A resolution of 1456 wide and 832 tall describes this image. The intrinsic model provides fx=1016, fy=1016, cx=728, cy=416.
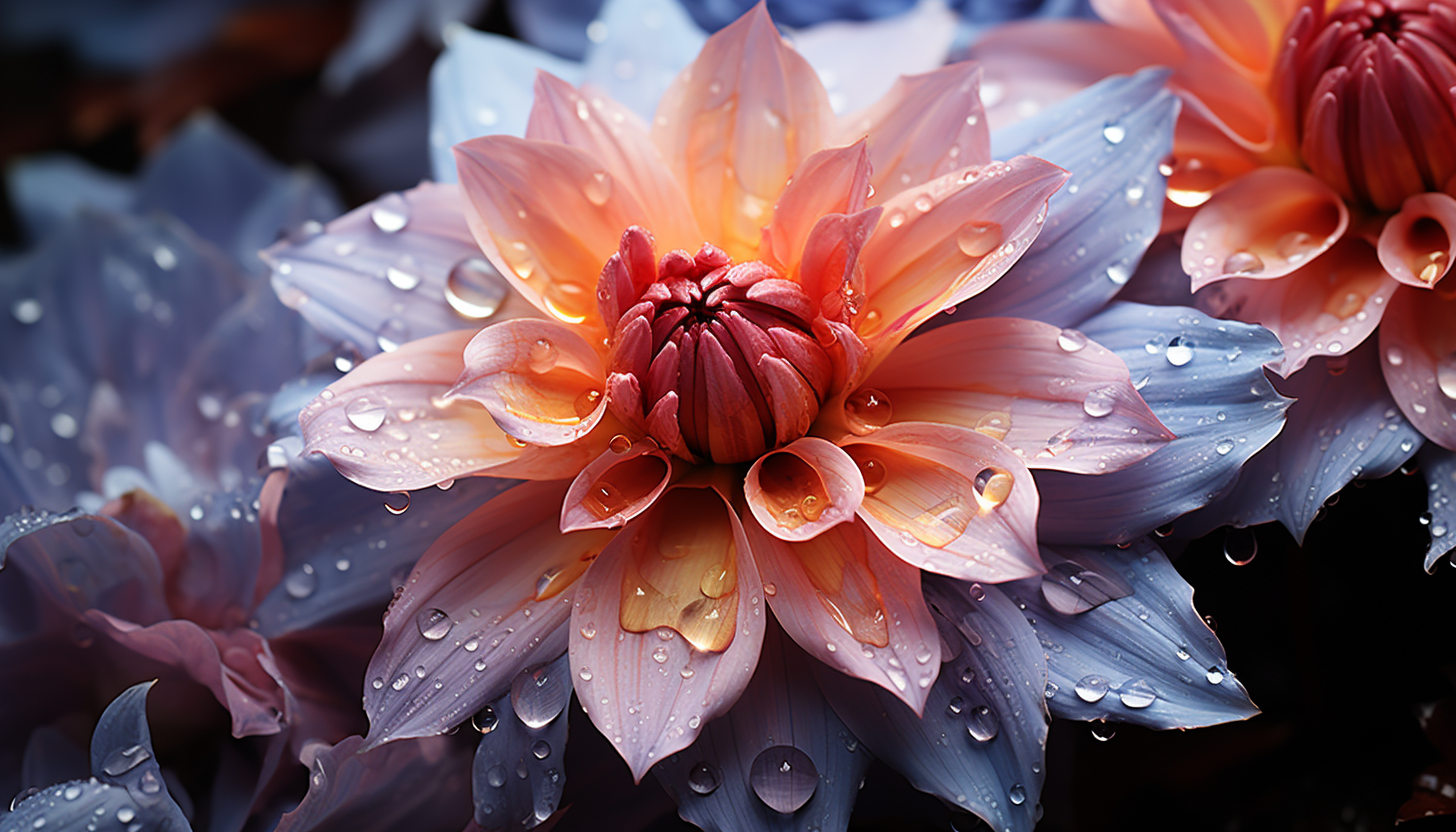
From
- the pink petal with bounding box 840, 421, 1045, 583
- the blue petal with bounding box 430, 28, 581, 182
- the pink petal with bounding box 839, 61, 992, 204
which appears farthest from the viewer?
the blue petal with bounding box 430, 28, 581, 182

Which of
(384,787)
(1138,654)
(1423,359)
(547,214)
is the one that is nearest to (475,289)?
(547,214)

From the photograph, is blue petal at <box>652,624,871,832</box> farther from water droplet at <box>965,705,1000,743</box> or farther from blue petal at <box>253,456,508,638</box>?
blue petal at <box>253,456,508,638</box>

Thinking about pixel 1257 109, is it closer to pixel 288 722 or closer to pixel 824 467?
pixel 824 467

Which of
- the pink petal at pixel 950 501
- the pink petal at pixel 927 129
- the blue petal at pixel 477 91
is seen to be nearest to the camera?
the pink petal at pixel 950 501

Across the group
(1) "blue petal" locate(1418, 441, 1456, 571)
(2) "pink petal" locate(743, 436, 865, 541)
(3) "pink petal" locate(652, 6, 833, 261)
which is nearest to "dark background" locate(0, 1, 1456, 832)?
(1) "blue petal" locate(1418, 441, 1456, 571)

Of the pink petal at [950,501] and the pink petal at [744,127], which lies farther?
the pink petal at [744,127]

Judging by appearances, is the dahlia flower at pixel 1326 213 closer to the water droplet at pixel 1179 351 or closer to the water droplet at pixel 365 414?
the water droplet at pixel 1179 351

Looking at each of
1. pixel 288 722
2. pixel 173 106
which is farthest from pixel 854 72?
pixel 173 106

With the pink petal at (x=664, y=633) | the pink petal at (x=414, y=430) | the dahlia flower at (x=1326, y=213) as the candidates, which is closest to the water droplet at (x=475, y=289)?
the pink petal at (x=414, y=430)

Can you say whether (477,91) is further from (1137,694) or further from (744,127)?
(1137,694)
